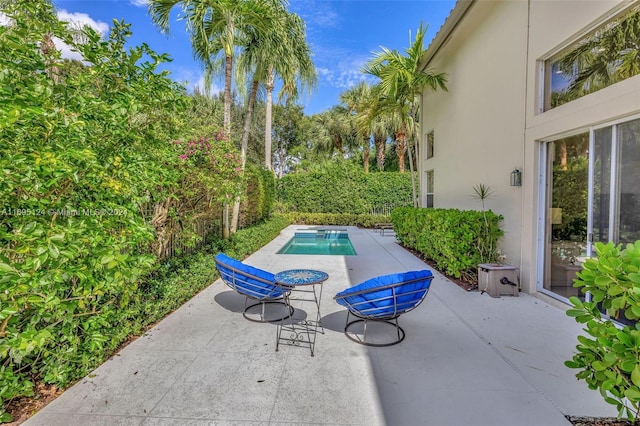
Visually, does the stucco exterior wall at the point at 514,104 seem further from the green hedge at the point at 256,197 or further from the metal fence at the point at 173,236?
the green hedge at the point at 256,197

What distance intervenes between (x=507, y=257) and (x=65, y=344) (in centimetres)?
714

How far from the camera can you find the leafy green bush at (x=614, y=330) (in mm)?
1503

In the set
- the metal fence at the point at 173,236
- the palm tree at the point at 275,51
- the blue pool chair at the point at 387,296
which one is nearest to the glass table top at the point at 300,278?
the blue pool chair at the point at 387,296

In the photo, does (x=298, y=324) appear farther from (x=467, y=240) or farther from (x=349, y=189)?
(x=349, y=189)

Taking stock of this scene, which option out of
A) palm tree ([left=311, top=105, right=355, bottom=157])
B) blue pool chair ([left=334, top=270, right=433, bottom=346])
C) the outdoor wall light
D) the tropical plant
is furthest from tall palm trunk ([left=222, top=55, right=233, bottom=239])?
the tropical plant

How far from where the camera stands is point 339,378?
295 cm

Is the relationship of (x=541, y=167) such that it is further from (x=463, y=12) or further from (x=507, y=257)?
(x=463, y=12)

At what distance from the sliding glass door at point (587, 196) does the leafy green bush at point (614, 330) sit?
302cm

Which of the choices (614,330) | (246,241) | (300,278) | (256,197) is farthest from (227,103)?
(614,330)

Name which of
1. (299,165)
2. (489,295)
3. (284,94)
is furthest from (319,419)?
(299,165)

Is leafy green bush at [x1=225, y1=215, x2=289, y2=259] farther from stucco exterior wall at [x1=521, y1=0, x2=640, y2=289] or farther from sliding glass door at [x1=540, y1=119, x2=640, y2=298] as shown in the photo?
sliding glass door at [x1=540, y1=119, x2=640, y2=298]

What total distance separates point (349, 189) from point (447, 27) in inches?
487

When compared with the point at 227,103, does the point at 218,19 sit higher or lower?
higher

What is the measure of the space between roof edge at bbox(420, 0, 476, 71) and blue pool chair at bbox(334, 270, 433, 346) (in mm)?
6513
